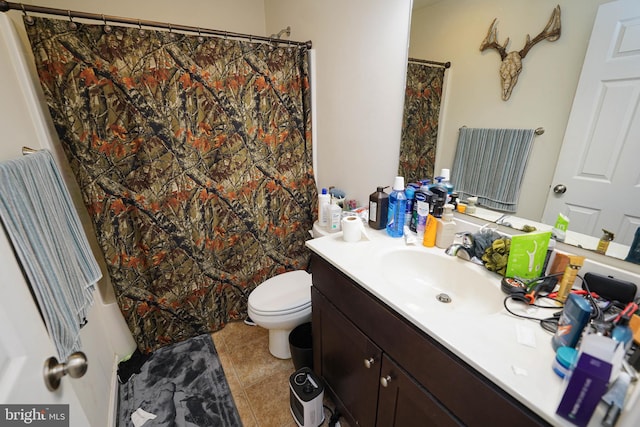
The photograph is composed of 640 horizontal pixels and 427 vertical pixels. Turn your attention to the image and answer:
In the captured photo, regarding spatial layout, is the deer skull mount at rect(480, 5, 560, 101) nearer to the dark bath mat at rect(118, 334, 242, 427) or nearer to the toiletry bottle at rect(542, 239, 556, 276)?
the toiletry bottle at rect(542, 239, 556, 276)

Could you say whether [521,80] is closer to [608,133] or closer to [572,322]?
[608,133]

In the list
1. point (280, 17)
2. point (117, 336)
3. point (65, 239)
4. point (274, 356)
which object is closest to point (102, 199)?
point (65, 239)

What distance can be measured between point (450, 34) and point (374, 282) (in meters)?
1.07

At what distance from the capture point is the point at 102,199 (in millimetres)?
1416

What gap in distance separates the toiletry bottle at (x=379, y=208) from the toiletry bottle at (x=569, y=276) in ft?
2.23

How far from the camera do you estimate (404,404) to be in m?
0.87

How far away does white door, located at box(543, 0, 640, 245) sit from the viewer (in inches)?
29.5

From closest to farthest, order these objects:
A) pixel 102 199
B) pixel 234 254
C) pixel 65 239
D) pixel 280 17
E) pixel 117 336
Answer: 1. pixel 65 239
2. pixel 102 199
3. pixel 117 336
4. pixel 234 254
5. pixel 280 17

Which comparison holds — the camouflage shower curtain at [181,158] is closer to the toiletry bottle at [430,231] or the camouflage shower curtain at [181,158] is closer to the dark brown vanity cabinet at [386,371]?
the dark brown vanity cabinet at [386,371]

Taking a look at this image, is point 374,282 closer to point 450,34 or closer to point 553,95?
point 553,95

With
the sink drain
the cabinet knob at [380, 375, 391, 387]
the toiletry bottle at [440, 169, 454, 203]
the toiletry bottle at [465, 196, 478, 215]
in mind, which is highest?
the toiletry bottle at [440, 169, 454, 203]

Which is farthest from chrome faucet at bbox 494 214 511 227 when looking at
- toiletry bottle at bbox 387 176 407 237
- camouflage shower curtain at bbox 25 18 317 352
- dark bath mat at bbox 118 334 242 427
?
dark bath mat at bbox 118 334 242 427

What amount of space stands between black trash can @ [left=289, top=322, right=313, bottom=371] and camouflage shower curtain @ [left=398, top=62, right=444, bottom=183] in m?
1.04

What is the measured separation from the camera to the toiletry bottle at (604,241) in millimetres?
837
